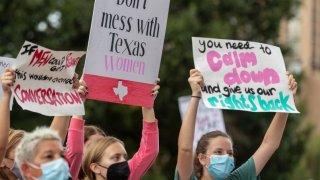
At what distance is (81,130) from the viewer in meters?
5.99

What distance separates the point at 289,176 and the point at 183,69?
155 inches

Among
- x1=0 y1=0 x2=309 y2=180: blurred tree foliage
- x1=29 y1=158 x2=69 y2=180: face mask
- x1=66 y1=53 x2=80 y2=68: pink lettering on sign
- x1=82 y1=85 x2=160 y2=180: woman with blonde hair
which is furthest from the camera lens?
x1=0 y1=0 x2=309 y2=180: blurred tree foliage

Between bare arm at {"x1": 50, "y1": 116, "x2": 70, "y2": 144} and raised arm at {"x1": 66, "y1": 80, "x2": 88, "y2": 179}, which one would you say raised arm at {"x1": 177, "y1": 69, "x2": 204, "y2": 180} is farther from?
bare arm at {"x1": 50, "y1": 116, "x2": 70, "y2": 144}

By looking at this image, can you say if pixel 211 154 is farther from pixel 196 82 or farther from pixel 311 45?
pixel 311 45

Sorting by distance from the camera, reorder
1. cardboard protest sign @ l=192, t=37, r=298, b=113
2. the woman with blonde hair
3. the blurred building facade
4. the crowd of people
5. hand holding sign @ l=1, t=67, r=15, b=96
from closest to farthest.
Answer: hand holding sign @ l=1, t=67, r=15, b=96 < the crowd of people < the woman with blonde hair < cardboard protest sign @ l=192, t=37, r=298, b=113 < the blurred building facade

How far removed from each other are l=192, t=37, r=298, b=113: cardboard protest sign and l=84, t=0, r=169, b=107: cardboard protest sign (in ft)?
1.00

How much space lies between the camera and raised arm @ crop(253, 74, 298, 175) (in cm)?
623

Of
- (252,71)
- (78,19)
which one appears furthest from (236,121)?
(252,71)

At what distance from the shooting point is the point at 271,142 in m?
6.36

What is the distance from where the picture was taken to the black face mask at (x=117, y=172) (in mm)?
5910

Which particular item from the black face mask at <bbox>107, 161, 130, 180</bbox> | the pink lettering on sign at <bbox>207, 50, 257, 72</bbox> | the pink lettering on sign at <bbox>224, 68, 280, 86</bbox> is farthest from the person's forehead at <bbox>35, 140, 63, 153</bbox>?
the pink lettering on sign at <bbox>224, 68, 280, 86</bbox>

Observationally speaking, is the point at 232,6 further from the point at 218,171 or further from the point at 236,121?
the point at 218,171

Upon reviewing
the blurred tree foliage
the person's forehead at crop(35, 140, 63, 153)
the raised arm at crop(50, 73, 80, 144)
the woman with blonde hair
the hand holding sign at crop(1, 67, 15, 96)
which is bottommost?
the person's forehead at crop(35, 140, 63, 153)

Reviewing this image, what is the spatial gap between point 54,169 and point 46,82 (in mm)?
1249
